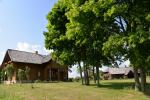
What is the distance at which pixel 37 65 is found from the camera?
69812 millimetres

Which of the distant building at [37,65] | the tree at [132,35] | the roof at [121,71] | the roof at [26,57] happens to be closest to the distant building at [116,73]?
the roof at [121,71]

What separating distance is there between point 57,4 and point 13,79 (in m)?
22.2

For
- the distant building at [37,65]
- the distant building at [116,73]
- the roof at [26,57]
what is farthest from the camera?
the distant building at [116,73]

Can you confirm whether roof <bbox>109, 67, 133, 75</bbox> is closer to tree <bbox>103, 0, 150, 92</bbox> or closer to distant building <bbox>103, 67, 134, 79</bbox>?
distant building <bbox>103, 67, 134, 79</bbox>

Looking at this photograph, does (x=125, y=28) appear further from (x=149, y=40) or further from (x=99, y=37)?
(x=149, y=40)

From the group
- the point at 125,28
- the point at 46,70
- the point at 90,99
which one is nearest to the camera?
the point at 90,99

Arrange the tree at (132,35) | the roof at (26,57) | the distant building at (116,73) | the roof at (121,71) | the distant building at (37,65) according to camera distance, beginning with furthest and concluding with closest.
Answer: the distant building at (116,73) < the roof at (121,71) < the distant building at (37,65) < the roof at (26,57) < the tree at (132,35)

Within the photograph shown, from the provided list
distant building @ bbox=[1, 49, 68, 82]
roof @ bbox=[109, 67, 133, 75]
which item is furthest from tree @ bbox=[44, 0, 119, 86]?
roof @ bbox=[109, 67, 133, 75]

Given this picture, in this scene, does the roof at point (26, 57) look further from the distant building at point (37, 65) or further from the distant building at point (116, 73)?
the distant building at point (116, 73)

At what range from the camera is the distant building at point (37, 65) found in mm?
66188

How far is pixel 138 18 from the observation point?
3164cm

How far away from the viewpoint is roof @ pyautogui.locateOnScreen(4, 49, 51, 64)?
6579 cm

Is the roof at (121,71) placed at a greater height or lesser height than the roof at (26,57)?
lesser

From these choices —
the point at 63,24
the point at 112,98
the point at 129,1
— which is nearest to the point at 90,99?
the point at 112,98
